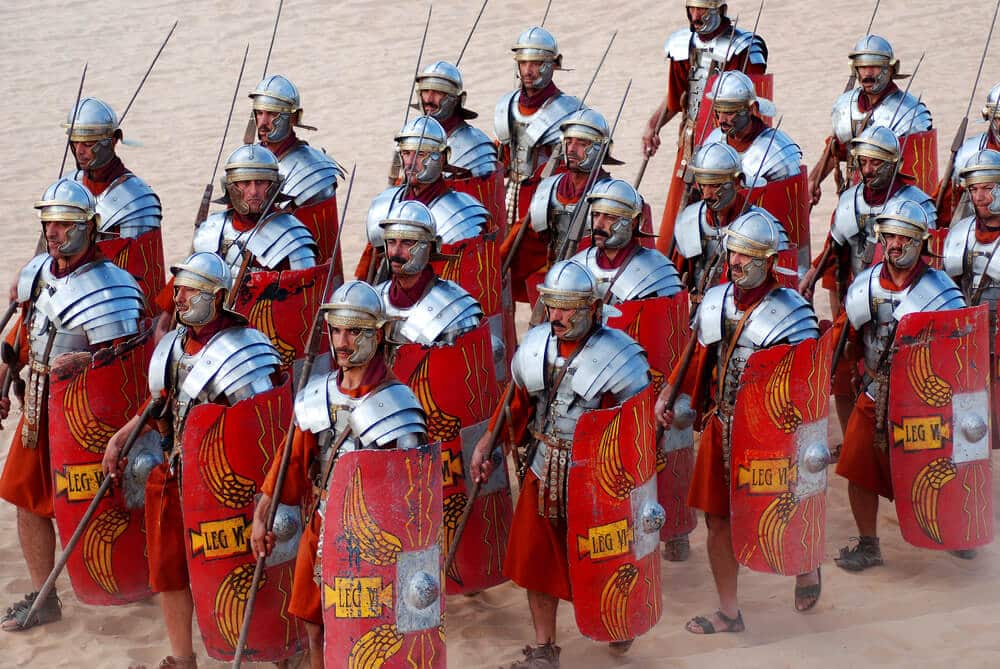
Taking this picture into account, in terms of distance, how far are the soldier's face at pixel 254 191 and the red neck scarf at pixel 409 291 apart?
108cm

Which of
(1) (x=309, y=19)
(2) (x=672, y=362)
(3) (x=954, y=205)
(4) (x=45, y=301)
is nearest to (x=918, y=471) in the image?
(2) (x=672, y=362)

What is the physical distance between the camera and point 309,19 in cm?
2045

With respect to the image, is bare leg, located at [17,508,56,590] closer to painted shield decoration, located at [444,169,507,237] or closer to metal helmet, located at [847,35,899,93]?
painted shield decoration, located at [444,169,507,237]

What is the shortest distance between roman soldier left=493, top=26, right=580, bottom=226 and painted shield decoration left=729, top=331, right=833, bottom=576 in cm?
311

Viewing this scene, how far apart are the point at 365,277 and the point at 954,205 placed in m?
3.80

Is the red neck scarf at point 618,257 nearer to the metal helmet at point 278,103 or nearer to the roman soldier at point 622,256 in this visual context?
the roman soldier at point 622,256

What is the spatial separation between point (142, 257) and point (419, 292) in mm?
1695

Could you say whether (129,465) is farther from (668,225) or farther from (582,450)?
(668,225)

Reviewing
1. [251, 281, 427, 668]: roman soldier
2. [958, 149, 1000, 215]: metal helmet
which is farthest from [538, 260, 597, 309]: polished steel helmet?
[958, 149, 1000, 215]: metal helmet

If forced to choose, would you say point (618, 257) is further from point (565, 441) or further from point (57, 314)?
point (57, 314)

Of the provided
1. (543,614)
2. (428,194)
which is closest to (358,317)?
(543,614)

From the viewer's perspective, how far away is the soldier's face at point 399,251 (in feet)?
22.9

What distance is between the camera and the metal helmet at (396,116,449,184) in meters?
8.19

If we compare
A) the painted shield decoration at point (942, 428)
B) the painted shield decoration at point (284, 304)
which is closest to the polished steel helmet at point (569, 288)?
the painted shield decoration at point (284, 304)
